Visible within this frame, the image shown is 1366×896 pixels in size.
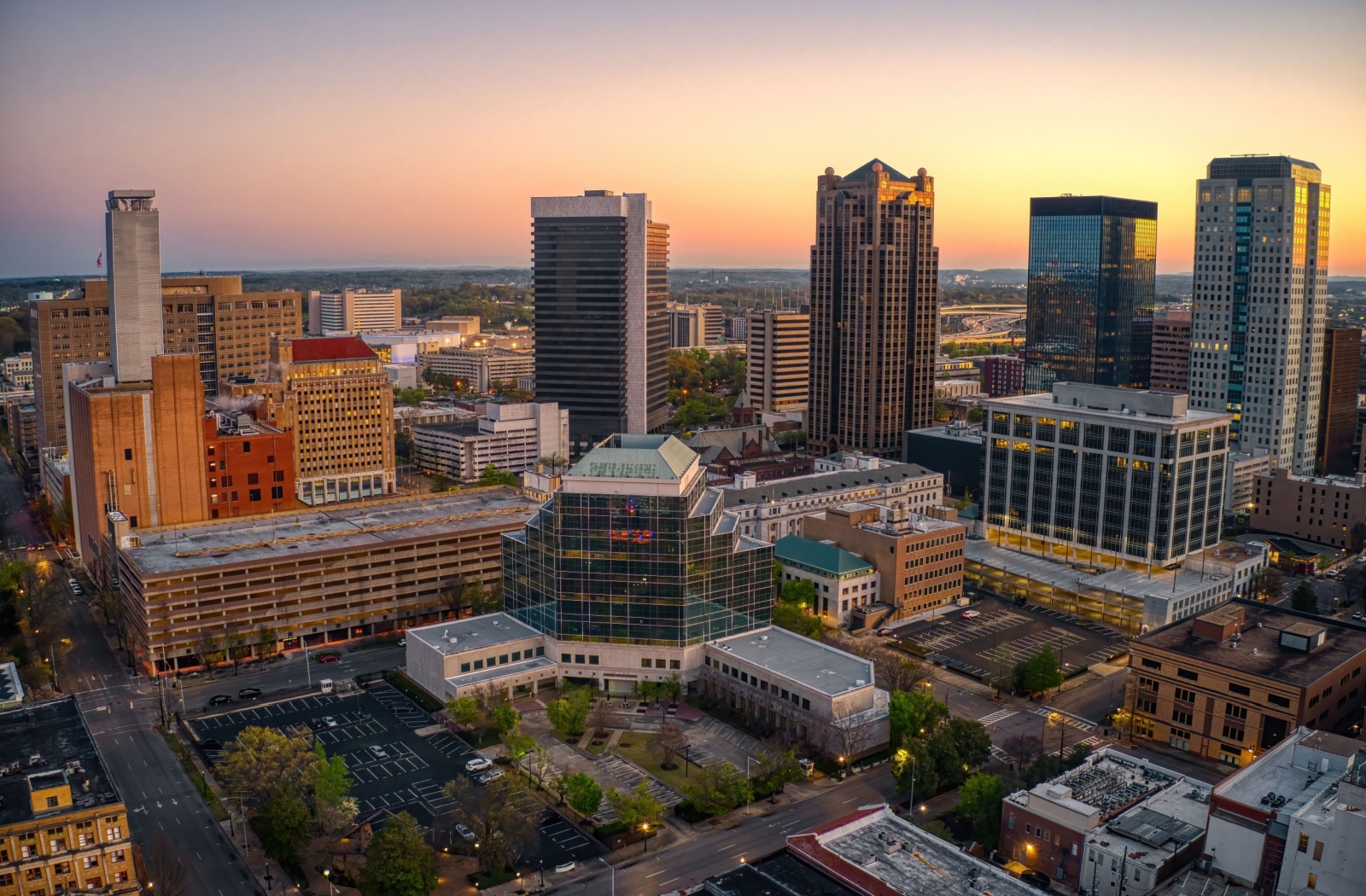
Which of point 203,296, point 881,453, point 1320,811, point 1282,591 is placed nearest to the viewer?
point 1320,811

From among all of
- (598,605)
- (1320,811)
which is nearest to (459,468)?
(598,605)

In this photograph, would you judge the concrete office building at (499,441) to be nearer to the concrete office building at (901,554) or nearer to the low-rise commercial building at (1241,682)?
the concrete office building at (901,554)

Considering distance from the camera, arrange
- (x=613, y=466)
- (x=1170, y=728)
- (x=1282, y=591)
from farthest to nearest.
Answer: (x=1282, y=591) < (x=613, y=466) < (x=1170, y=728)

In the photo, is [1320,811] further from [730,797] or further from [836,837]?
[730,797]

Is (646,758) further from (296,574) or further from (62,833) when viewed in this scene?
(296,574)

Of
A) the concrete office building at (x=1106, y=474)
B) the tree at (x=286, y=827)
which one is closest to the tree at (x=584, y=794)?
the tree at (x=286, y=827)

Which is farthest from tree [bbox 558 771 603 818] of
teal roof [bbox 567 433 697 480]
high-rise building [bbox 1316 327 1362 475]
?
high-rise building [bbox 1316 327 1362 475]
